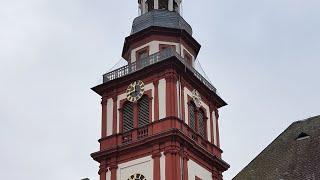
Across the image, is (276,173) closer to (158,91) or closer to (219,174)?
(219,174)

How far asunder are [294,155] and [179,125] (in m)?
6.25

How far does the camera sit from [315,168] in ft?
117

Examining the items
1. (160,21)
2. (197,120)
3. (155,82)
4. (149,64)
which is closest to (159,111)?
(155,82)

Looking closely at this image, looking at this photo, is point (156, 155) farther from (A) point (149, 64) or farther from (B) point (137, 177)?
(A) point (149, 64)

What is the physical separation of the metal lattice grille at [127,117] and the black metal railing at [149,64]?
1944 mm

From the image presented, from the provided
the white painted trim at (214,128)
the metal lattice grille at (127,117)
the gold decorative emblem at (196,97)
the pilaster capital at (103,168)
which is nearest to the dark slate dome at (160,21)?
the gold decorative emblem at (196,97)

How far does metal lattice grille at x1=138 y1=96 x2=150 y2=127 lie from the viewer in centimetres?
3938

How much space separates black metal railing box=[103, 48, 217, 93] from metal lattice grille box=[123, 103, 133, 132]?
194 cm

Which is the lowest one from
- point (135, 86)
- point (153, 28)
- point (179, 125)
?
point (179, 125)

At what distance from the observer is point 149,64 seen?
133ft

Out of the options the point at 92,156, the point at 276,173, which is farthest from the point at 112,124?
the point at 276,173

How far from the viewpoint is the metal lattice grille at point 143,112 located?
129ft

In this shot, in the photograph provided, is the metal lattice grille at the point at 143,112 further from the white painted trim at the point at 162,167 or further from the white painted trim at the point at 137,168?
the white painted trim at the point at 162,167

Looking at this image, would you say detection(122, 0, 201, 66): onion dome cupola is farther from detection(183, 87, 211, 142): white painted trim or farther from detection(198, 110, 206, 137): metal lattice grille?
detection(198, 110, 206, 137): metal lattice grille
